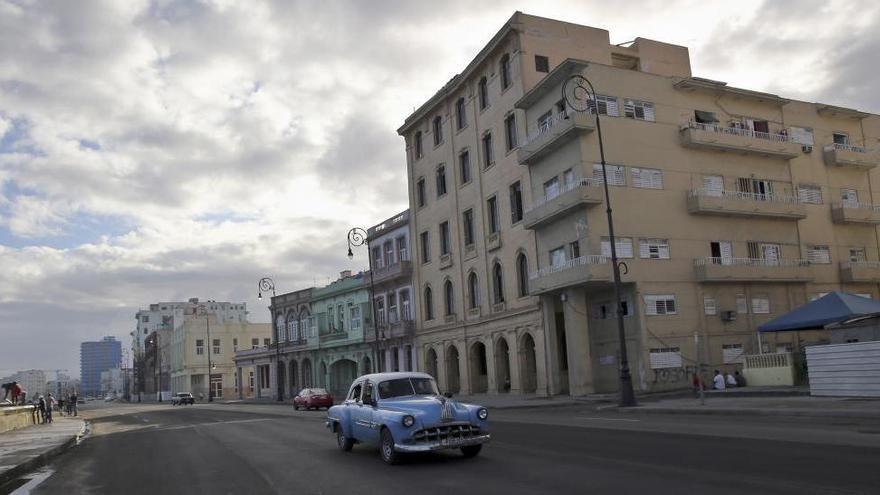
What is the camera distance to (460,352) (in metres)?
48.6

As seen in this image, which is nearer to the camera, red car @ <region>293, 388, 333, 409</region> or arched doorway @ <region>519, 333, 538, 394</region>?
arched doorway @ <region>519, 333, 538, 394</region>

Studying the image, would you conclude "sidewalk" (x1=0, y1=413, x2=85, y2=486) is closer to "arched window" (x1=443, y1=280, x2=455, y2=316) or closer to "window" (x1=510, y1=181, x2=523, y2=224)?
"window" (x1=510, y1=181, x2=523, y2=224)

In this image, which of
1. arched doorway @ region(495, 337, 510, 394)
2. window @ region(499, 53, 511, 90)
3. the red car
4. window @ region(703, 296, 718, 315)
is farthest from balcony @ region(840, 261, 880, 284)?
the red car

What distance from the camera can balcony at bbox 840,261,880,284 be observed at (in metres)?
42.6

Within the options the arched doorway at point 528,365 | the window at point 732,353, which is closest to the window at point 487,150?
the arched doorway at point 528,365

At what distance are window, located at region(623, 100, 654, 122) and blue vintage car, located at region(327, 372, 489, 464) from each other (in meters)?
27.1

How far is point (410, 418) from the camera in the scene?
12.1 metres

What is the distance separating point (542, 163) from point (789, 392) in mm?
18190

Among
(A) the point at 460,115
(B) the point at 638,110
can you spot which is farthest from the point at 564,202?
(A) the point at 460,115

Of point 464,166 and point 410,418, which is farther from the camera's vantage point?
point 464,166

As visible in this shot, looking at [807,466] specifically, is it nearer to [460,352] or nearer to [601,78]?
[601,78]

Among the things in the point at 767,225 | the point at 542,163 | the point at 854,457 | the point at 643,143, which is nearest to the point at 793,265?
the point at 767,225

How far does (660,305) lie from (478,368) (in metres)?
15.6

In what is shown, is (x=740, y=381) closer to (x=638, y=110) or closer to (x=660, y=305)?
(x=660, y=305)
